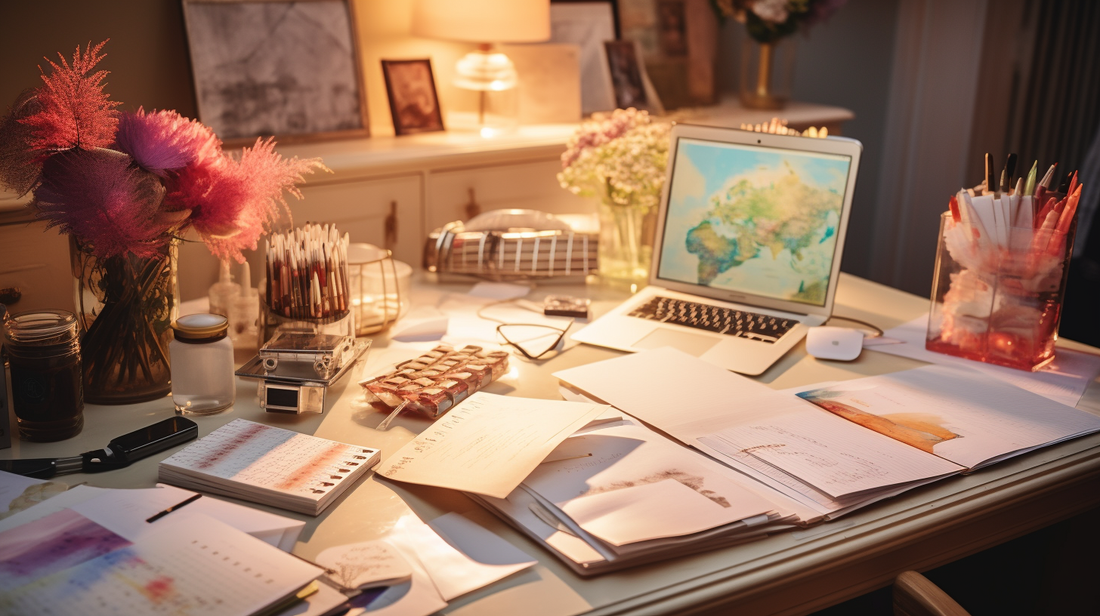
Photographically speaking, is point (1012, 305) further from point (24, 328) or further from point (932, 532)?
point (24, 328)

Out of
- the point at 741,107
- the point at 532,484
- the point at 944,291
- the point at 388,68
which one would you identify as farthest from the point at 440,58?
the point at 532,484

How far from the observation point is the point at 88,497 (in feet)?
3.14

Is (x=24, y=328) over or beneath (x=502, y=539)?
over

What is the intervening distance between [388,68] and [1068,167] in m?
2.39

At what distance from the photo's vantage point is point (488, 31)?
7.19ft

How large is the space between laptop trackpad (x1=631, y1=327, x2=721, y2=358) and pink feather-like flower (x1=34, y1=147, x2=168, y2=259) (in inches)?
30.4

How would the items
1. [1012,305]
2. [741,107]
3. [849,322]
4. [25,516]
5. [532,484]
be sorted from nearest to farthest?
[25,516] < [532,484] < [1012,305] < [849,322] < [741,107]

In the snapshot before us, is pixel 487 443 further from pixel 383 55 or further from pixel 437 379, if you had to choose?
pixel 383 55

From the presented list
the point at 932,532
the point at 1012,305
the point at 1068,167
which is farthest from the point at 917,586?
the point at 1068,167

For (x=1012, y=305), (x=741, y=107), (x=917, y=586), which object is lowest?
(x=917, y=586)

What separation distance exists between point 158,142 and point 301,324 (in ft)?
Answer: 1.05

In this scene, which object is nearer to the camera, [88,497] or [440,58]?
[88,497]

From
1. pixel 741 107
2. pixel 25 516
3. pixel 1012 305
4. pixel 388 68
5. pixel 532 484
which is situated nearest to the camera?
pixel 25 516

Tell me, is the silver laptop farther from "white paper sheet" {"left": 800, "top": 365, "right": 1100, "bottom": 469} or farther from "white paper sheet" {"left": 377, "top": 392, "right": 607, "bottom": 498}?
"white paper sheet" {"left": 377, "top": 392, "right": 607, "bottom": 498}
